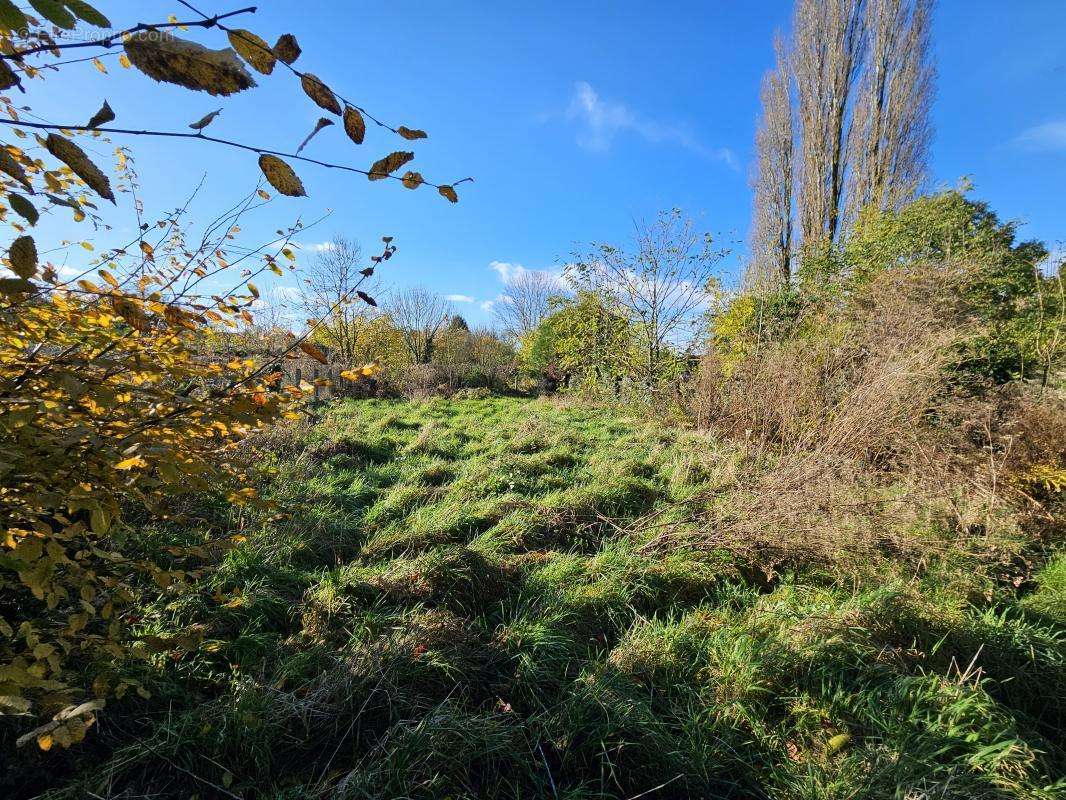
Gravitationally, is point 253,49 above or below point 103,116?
above

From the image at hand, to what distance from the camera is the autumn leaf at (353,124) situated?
1013 millimetres

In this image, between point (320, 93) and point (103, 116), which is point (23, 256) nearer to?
point (103, 116)

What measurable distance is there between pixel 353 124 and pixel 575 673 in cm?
Answer: 270

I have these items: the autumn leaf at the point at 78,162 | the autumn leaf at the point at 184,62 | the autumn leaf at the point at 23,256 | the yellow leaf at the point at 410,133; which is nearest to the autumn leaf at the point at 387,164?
the yellow leaf at the point at 410,133

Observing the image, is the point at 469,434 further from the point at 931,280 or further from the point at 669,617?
the point at 931,280

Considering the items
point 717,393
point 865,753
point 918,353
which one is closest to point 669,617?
point 865,753

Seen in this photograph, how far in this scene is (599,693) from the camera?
2.21 m

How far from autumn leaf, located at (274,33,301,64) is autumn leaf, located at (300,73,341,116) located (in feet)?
0.13

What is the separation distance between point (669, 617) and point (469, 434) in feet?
19.1

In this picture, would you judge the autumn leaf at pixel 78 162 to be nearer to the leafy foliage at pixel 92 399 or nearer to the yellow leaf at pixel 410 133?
the leafy foliage at pixel 92 399

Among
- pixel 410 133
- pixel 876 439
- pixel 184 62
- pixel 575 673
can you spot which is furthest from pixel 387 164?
pixel 876 439

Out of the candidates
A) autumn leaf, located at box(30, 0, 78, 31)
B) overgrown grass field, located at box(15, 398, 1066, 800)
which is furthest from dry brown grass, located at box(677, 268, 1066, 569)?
autumn leaf, located at box(30, 0, 78, 31)

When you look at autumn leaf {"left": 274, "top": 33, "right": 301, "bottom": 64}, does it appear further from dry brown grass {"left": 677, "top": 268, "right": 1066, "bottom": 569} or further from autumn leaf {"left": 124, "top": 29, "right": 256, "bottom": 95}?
dry brown grass {"left": 677, "top": 268, "right": 1066, "bottom": 569}

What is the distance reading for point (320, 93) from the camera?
0.96m
